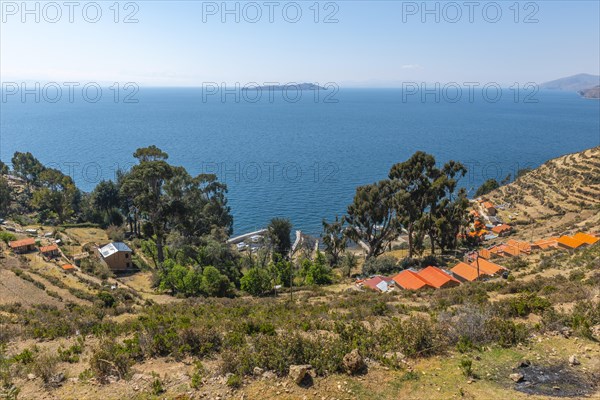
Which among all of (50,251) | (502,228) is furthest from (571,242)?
(50,251)

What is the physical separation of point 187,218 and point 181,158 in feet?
224

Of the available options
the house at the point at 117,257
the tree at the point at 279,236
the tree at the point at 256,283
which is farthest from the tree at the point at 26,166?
the tree at the point at 256,283

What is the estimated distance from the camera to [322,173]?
96.8m

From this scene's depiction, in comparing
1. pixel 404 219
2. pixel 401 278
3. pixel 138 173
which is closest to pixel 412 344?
pixel 401 278

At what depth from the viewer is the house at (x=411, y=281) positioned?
2788cm

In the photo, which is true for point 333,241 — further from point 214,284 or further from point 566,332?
point 566,332

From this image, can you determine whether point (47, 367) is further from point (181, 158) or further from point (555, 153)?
point (555, 153)

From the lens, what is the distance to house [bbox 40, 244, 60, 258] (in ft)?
133

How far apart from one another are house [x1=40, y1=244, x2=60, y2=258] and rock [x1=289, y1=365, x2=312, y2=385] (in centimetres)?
3919

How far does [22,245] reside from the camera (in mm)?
40500

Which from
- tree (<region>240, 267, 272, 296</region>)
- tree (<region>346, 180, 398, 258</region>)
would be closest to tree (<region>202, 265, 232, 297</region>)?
tree (<region>240, 267, 272, 296</region>)

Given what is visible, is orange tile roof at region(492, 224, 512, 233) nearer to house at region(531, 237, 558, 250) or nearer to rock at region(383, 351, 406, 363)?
house at region(531, 237, 558, 250)

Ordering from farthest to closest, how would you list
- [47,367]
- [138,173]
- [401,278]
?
1. [138,173]
2. [401,278]
3. [47,367]

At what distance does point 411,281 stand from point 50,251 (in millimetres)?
36058
